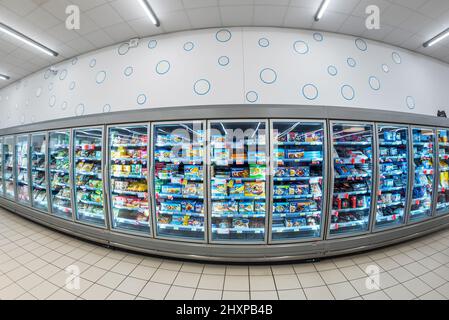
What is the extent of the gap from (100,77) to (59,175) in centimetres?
216

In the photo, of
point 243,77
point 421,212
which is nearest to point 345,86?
point 243,77

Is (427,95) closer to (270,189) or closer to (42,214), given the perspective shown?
(270,189)

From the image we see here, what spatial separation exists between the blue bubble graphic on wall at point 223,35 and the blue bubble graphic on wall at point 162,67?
939 millimetres

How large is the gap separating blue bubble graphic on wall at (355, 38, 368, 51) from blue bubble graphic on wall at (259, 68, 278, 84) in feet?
5.73

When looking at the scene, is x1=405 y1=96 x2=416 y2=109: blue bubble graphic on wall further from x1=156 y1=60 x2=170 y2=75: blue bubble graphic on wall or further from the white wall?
x1=156 y1=60 x2=170 y2=75: blue bubble graphic on wall

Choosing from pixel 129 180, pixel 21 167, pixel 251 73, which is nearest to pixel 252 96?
pixel 251 73

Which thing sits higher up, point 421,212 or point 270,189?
point 270,189

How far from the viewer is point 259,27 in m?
2.77

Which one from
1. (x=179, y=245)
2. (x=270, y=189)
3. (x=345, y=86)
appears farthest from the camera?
(x=345, y=86)

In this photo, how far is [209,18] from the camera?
2613 millimetres

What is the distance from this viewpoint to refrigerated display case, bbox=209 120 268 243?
229 cm

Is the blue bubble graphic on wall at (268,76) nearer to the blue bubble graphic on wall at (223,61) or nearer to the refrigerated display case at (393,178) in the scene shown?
the blue bubble graphic on wall at (223,61)

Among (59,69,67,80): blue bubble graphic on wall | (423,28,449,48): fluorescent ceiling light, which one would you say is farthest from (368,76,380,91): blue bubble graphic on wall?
(59,69,67,80): blue bubble graphic on wall

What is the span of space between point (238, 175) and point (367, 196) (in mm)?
2054
